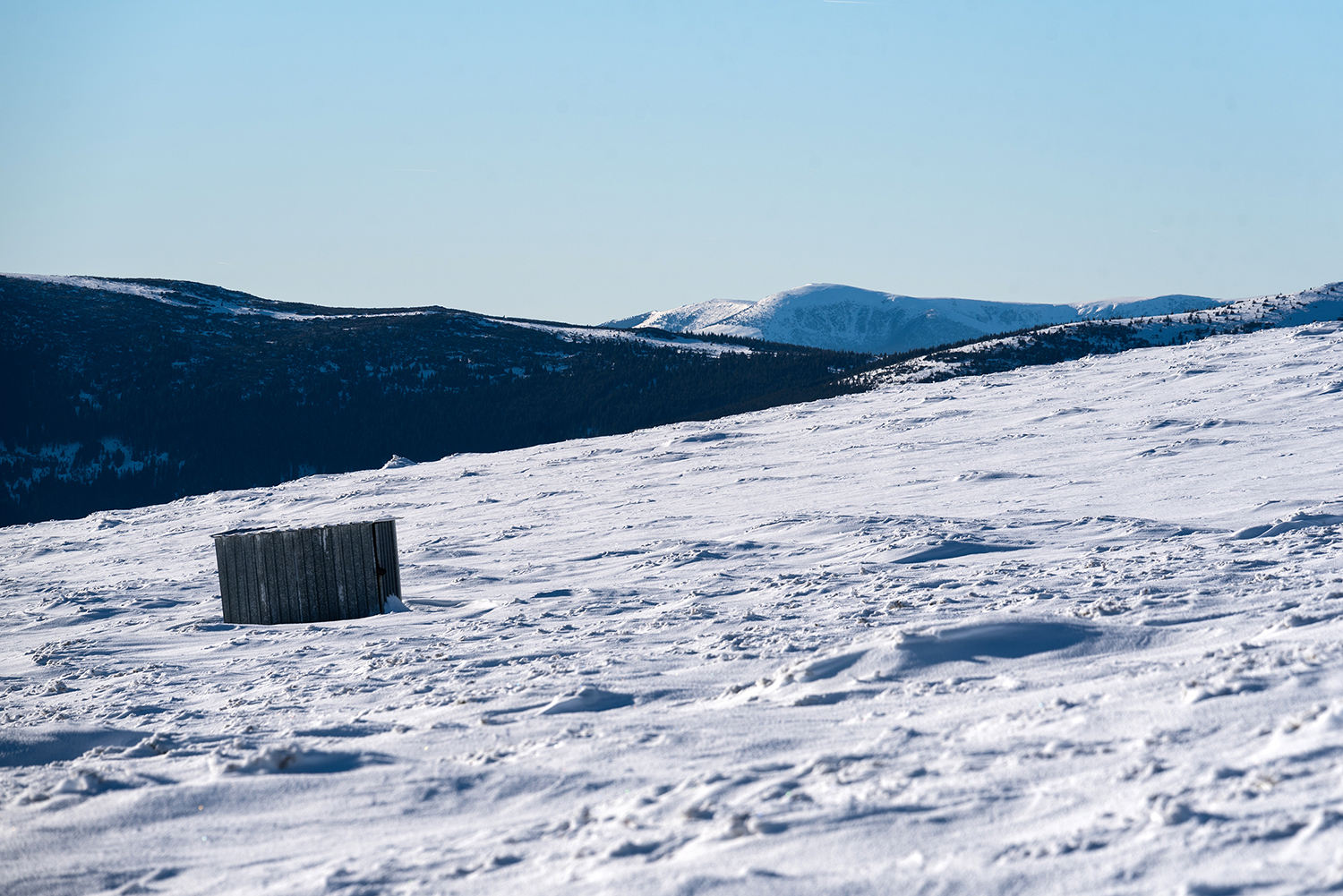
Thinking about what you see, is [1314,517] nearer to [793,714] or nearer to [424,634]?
[793,714]

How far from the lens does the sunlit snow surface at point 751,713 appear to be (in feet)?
12.3

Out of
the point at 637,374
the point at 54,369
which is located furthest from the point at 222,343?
the point at 637,374

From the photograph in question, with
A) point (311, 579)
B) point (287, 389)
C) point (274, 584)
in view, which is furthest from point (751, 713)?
point (287, 389)

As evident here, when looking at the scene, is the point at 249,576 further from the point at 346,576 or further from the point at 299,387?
the point at 299,387

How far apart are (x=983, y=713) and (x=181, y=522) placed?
21.4 meters

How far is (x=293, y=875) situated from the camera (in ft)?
13.0

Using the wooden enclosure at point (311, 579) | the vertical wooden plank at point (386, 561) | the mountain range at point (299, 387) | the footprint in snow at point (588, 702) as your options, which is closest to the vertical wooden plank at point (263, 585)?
the wooden enclosure at point (311, 579)

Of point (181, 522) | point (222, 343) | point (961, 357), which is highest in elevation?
point (222, 343)

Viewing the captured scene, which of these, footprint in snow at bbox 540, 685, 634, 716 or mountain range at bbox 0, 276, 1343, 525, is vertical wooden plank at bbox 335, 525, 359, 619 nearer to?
footprint in snow at bbox 540, 685, 634, 716

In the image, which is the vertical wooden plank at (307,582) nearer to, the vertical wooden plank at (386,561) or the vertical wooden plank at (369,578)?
the vertical wooden plank at (369,578)

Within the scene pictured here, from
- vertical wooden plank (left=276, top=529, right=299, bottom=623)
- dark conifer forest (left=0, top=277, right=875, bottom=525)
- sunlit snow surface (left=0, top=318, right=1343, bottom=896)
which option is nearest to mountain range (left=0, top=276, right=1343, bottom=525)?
dark conifer forest (left=0, top=277, right=875, bottom=525)

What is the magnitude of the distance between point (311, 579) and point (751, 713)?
7.22m

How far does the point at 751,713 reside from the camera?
568cm

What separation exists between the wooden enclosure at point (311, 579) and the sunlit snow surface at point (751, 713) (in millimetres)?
520
